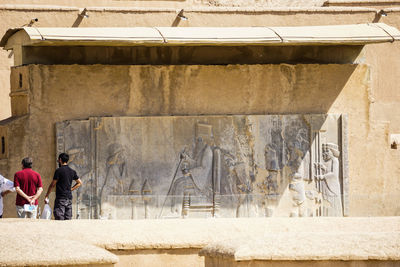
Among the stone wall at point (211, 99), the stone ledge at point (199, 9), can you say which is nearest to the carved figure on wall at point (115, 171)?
the stone wall at point (211, 99)

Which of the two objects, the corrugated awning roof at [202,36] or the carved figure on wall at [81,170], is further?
the carved figure on wall at [81,170]

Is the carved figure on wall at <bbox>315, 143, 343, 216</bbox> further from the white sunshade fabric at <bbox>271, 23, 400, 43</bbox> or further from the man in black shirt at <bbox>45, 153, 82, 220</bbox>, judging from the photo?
the man in black shirt at <bbox>45, 153, 82, 220</bbox>

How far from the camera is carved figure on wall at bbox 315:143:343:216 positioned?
16.3 m

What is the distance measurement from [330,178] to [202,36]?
337 centimetres

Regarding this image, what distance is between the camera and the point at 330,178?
16328 millimetres

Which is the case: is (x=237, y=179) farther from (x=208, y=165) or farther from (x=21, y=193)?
(x=21, y=193)

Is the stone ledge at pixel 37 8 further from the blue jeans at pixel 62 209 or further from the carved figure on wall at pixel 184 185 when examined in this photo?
the blue jeans at pixel 62 209

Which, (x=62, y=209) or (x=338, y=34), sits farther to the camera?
(x=338, y=34)

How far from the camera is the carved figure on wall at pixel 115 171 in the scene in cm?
1577

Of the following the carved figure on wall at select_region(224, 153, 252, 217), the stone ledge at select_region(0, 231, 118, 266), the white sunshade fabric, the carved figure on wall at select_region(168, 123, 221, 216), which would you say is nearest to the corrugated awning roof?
the white sunshade fabric

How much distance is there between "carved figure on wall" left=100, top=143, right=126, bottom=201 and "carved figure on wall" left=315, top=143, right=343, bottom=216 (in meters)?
3.37

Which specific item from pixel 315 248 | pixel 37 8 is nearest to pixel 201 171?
pixel 37 8

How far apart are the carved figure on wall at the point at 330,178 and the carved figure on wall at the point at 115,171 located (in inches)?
133

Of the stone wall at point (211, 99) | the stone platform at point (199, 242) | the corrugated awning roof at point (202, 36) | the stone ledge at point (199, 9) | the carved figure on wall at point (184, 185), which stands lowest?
the stone platform at point (199, 242)
